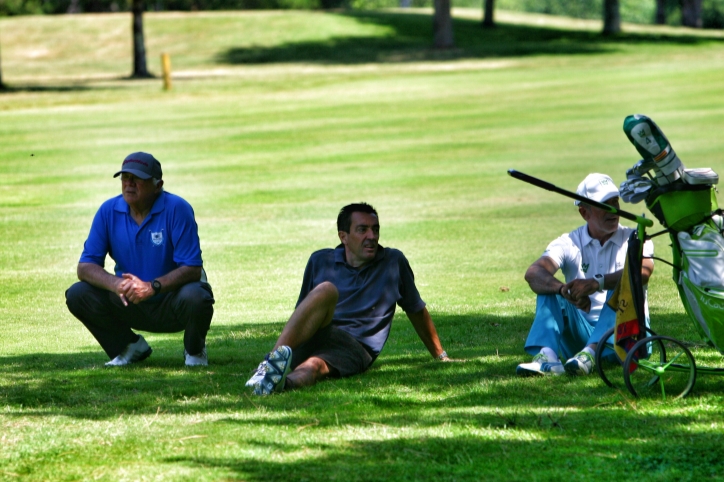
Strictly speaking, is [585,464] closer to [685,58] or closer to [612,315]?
[612,315]

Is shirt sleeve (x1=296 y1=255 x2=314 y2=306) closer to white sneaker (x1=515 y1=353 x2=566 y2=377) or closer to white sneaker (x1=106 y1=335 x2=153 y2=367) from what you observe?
white sneaker (x1=106 y1=335 x2=153 y2=367)

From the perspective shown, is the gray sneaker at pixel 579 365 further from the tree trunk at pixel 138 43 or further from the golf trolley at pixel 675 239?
the tree trunk at pixel 138 43

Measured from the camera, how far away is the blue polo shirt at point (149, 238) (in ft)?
24.8

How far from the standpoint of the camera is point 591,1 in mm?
143750

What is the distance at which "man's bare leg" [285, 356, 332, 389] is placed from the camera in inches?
257

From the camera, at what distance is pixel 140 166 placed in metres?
7.52

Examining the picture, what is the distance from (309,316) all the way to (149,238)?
1.58 meters

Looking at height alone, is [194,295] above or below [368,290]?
below

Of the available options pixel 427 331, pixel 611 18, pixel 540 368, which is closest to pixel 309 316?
pixel 427 331

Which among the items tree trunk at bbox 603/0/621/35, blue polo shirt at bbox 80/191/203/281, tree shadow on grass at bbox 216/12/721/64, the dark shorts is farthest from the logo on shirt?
tree trunk at bbox 603/0/621/35

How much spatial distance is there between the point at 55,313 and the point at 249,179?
10.9 metres

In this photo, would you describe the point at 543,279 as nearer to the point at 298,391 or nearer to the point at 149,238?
the point at 298,391

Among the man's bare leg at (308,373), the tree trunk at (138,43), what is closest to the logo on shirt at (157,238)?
the man's bare leg at (308,373)

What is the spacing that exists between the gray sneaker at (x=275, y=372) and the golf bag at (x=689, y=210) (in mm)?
2171
